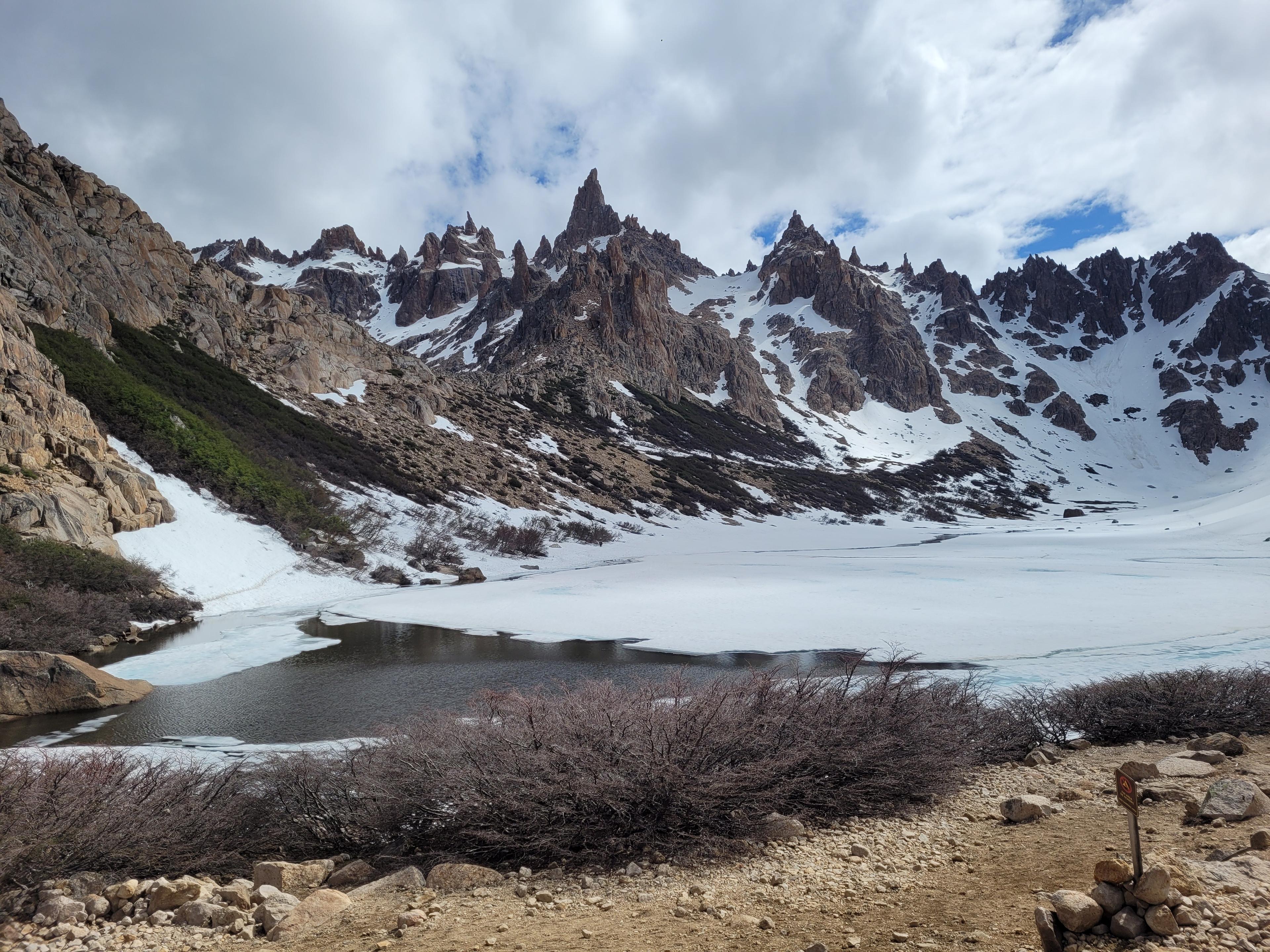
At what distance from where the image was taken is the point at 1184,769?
6.36 metres

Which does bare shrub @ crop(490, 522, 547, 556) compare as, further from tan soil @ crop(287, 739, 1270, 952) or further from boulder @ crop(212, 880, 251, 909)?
tan soil @ crop(287, 739, 1270, 952)

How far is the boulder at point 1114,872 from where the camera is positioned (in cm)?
316

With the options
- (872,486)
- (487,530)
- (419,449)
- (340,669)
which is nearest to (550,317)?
(872,486)

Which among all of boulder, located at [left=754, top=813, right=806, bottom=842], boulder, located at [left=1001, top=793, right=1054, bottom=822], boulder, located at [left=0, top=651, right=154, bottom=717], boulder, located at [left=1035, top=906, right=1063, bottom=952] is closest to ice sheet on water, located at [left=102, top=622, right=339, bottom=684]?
boulder, located at [left=0, top=651, right=154, bottom=717]

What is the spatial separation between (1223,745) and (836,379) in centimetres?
15289

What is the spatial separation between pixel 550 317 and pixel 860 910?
403 ft

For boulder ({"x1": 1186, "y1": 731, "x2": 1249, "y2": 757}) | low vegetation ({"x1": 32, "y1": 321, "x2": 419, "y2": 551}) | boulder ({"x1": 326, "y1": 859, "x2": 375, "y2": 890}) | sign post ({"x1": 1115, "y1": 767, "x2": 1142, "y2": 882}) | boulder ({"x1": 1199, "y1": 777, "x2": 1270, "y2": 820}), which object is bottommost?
boulder ({"x1": 326, "y1": 859, "x2": 375, "y2": 890})

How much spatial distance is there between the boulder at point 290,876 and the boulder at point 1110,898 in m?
5.45

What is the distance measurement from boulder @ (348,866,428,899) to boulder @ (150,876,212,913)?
1.09m

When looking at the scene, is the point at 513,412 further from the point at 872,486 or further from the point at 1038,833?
the point at 1038,833

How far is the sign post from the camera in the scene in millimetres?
3057

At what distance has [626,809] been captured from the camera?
534 cm

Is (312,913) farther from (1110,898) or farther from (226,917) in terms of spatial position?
(1110,898)

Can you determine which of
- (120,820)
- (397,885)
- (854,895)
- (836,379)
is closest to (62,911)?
(120,820)
